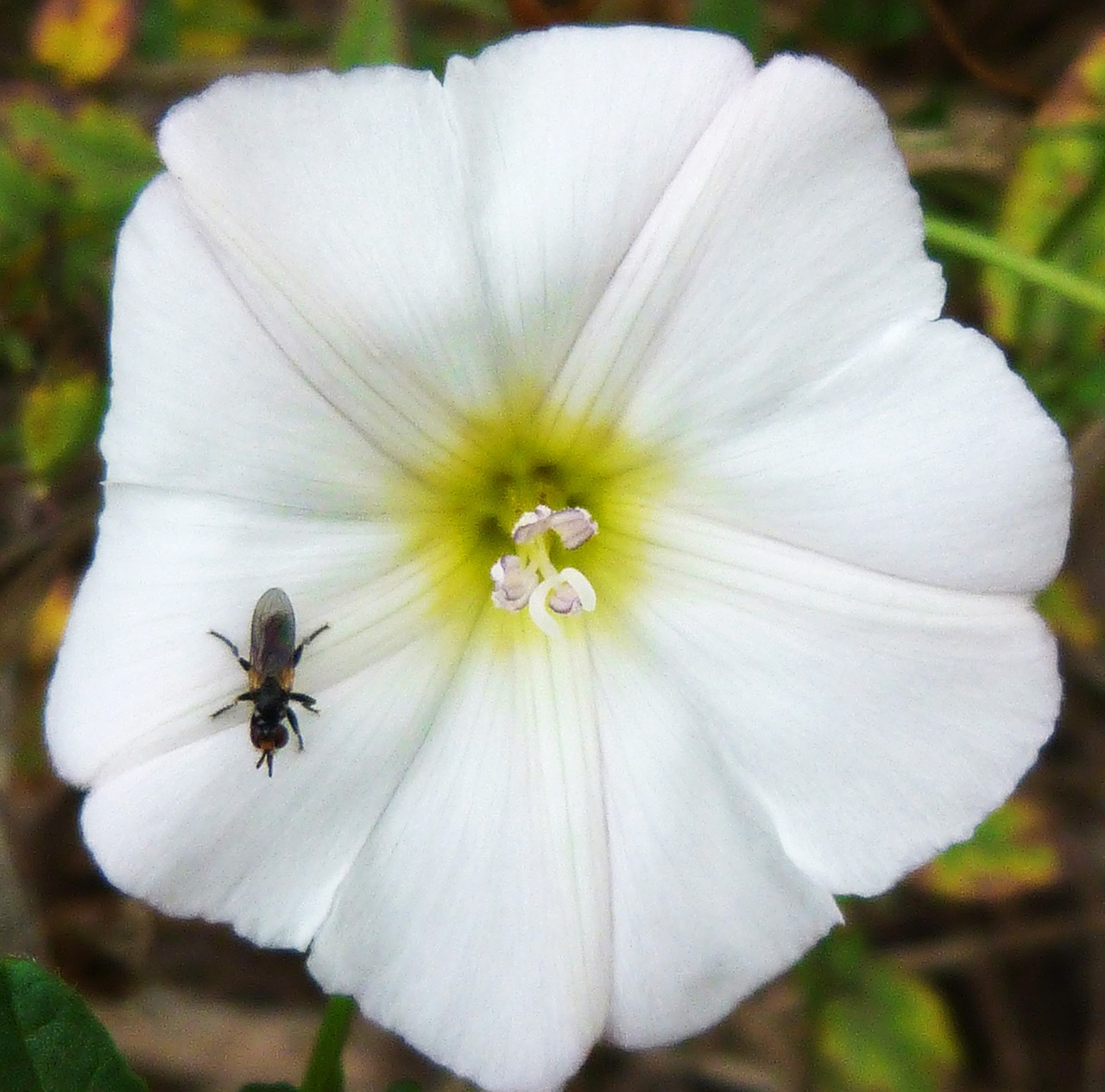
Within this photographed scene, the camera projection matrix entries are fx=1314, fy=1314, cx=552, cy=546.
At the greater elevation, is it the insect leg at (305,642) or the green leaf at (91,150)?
the green leaf at (91,150)

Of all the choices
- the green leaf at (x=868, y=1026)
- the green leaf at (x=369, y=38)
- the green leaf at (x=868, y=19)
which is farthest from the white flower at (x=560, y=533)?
the green leaf at (x=868, y=19)

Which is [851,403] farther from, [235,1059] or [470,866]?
Answer: [235,1059]

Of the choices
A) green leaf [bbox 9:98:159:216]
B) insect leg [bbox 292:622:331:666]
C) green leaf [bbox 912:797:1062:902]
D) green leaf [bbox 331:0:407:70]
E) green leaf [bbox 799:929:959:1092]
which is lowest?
green leaf [bbox 799:929:959:1092]

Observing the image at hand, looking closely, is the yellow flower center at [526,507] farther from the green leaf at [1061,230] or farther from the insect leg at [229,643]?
the green leaf at [1061,230]

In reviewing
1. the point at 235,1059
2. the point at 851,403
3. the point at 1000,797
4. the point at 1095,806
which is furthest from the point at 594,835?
the point at 1095,806

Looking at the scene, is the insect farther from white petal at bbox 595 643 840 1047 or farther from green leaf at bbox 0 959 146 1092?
Answer: white petal at bbox 595 643 840 1047

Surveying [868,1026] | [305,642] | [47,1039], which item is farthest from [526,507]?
[868,1026]

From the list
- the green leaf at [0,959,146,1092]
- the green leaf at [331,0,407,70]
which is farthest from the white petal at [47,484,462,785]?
the green leaf at [331,0,407,70]
